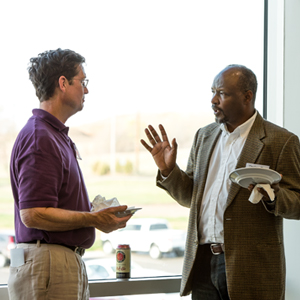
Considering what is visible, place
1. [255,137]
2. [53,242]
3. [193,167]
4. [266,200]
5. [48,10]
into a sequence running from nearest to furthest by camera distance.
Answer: [53,242]
[266,200]
[255,137]
[193,167]
[48,10]

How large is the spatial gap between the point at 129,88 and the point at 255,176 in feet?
4.18

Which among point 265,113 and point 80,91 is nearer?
point 80,91

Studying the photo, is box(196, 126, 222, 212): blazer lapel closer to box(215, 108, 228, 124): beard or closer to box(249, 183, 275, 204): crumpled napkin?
box(215, 108, 228, 124): beard

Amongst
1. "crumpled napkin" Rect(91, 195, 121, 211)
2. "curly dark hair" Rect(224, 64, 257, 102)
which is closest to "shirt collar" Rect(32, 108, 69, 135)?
"crumpled napkin" Rect(91, 195, 121, 211)

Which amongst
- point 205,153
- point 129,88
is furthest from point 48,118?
point 129,88

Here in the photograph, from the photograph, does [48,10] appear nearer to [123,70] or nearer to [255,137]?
[123,70]

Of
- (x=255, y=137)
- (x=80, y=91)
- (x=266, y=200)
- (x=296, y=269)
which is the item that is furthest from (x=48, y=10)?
(x=296, y=269)

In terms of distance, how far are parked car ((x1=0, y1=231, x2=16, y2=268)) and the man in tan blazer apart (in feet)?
3.30

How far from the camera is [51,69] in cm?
194

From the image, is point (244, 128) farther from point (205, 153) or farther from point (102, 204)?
point (102, 204)

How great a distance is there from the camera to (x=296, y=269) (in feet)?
9.11

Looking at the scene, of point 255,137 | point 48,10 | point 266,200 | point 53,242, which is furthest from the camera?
point 48,10

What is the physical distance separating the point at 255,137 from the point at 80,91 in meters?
0.91

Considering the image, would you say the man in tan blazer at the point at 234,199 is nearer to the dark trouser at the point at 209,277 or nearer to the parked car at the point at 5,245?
the dark trouser at the point at 209,277
